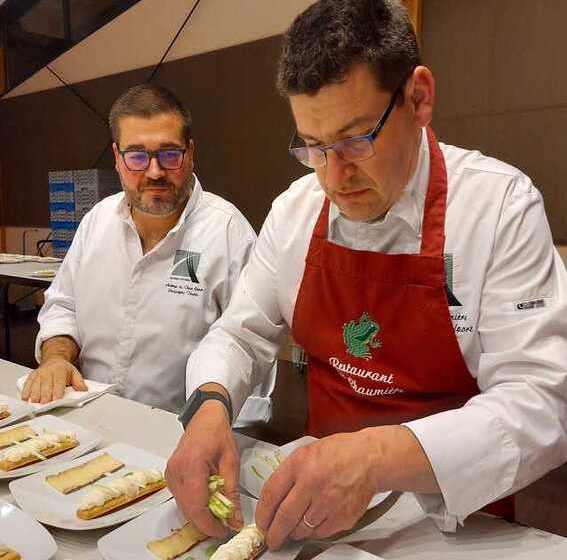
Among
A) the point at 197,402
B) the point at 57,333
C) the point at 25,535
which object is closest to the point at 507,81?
the point at 57,333

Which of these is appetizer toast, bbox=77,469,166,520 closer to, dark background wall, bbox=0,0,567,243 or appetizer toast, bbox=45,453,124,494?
appetizer toast, bbox=45,453,124,494

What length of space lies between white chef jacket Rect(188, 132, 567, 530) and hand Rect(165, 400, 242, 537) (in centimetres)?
18

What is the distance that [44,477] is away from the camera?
1029 millimetres

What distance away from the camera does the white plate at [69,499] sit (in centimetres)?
90

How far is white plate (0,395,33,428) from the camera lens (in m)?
1.31

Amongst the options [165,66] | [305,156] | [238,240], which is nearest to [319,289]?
[305,156]

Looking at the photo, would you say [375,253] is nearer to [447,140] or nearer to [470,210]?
[470,210]

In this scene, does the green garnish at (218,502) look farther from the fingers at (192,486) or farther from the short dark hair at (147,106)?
the short dark hair at (147,106)

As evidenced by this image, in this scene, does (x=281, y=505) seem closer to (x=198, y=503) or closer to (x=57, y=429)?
(x=198, y=503)

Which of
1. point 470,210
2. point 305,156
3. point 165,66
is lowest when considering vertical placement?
point 470,210

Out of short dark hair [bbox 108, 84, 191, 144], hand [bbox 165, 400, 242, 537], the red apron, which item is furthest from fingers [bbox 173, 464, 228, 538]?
short dark hair [bbox 108, 84, 191, 144]

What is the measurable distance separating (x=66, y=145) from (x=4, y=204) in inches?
53.2

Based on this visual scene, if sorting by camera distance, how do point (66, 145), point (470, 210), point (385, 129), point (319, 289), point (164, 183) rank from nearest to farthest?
point (385, 129)
point (470, 210)
point (319, 289)
point (164, 183)
point (66, 145)

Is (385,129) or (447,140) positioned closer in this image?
(385,129)
